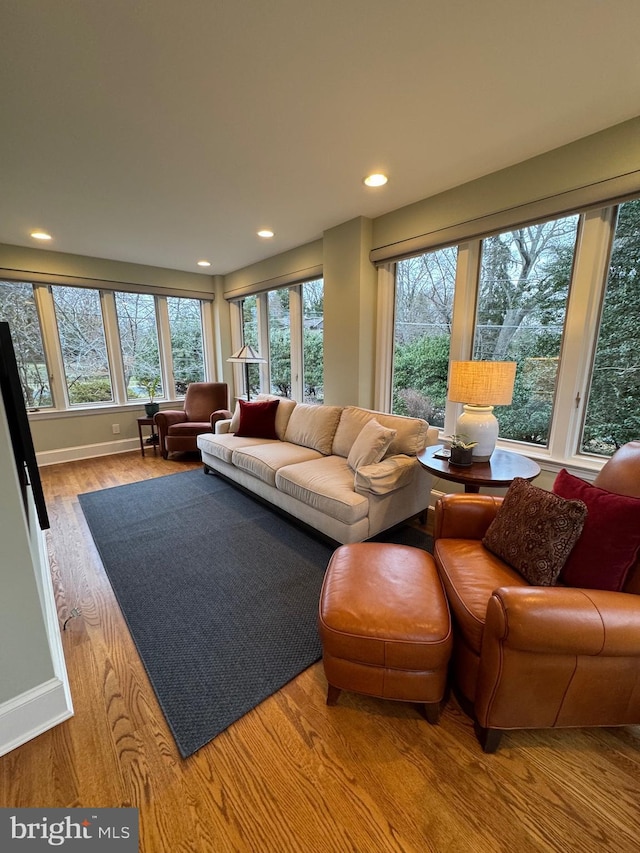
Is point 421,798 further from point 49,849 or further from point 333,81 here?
point 333,81

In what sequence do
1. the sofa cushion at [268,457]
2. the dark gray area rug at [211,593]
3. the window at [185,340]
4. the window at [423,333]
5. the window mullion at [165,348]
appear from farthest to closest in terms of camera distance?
the window at [185,340] < the window mullion at [165,348] < the window at [423,333] < the sofa cushion at [268,457] < the dark gray area rug at [211,593]

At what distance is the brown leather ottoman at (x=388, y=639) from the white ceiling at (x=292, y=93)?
2.13m

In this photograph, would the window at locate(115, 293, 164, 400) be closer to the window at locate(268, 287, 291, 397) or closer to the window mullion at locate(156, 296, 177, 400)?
the window mullion at locate(156, 296, 177, 400)

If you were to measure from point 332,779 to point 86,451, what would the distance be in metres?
4.76

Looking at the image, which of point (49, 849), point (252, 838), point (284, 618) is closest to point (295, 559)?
point (284, 618)

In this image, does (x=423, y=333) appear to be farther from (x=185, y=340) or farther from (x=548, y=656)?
(x=185, y=340)

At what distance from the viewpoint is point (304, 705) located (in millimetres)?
1385

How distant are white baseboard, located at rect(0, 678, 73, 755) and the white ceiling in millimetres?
2394

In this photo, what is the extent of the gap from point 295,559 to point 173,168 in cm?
268

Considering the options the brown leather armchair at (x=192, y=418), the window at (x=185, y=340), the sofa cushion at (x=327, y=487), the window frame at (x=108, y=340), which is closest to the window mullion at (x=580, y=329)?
the sofa cushion at (x=327, y=487)

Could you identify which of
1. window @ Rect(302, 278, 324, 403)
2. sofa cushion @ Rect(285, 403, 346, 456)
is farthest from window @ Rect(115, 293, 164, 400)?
sofa cushion @ Rect(285, 403, 346, 456)

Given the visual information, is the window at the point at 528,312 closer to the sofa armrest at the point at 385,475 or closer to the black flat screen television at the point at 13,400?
the sofa armrest at the point at 385,475

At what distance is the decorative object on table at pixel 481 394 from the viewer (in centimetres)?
206

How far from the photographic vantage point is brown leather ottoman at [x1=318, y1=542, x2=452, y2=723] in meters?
1.21
